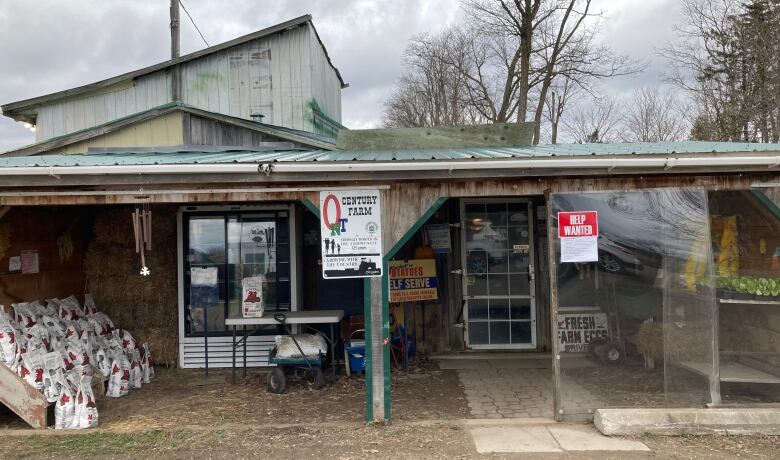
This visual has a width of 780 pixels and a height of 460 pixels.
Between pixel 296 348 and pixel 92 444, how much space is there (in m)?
2.30

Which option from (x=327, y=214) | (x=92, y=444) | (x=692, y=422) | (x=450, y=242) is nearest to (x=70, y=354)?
(x=92, y=444)

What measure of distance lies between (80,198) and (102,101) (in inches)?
439

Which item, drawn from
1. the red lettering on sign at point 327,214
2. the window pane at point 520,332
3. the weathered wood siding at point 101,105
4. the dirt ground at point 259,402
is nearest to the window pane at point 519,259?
the window pane at point 520,332

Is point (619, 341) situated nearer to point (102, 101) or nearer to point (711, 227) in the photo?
point (711, 227)

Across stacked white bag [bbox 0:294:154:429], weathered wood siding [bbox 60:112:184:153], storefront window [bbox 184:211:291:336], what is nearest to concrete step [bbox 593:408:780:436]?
storefront window [bbox 184:211:291:336]

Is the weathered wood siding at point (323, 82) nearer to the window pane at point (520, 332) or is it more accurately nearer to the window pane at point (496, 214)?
the window pane at point (496, 214)

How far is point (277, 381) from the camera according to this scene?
6.38 metres

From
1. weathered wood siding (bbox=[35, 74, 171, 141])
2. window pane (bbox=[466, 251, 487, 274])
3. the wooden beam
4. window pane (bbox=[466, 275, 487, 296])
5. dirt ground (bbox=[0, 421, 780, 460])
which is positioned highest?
weathered wood siding (bbox=[35, 74, 171, 141])

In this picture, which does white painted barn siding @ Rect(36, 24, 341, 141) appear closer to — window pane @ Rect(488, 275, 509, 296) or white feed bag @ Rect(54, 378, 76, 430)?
window pane @ Rect(488, 275, 509, 296)

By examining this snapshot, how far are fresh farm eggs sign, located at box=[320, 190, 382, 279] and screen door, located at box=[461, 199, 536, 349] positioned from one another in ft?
9.68

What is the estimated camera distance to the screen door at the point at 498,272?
7875 mm

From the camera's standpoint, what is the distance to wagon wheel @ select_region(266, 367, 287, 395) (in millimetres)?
6363

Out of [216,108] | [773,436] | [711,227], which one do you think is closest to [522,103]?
[216,108]

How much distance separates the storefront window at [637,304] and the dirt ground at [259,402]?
1.40 metres
